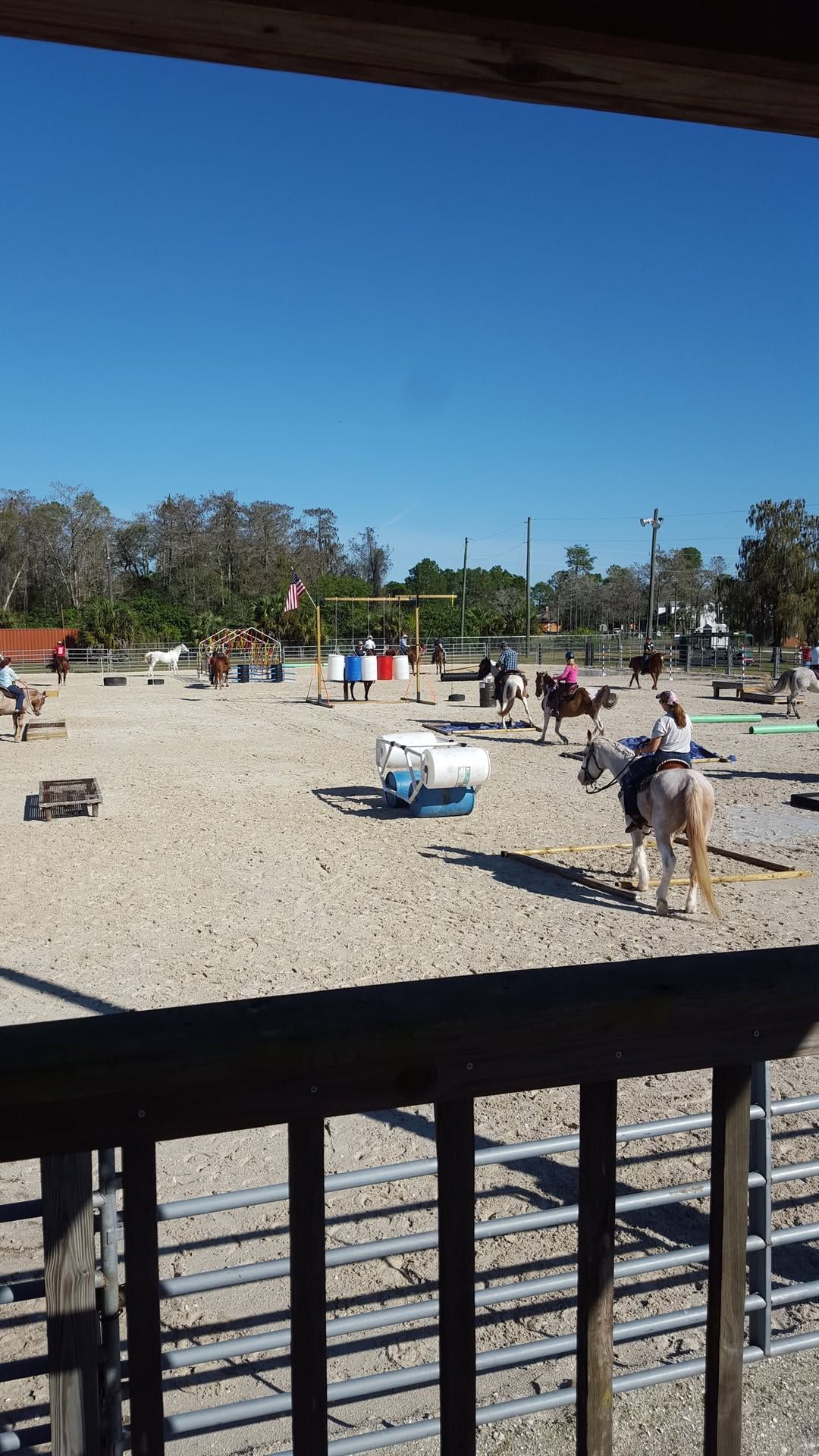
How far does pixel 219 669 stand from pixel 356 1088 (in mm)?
34403

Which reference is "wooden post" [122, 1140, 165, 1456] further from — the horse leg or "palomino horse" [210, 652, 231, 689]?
"palomino horse" [210, 652, 231, 689]

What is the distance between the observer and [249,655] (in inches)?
1737

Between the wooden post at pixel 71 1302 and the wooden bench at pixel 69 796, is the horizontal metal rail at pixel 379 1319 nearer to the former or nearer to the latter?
the wooden post at pixel 71 1302

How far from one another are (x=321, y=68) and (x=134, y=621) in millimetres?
52820

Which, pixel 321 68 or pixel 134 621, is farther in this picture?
pixel 134 621

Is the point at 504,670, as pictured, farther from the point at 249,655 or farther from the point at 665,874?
the point at 249,655

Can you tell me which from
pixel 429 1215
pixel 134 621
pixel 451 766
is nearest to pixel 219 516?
pixel 134 621

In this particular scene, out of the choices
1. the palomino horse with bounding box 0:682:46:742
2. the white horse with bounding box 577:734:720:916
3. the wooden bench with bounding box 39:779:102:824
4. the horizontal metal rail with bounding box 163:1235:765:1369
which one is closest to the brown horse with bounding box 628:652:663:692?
the palomino horse with bounding box 0:682:46:742

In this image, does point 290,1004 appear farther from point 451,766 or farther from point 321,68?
point 451,766

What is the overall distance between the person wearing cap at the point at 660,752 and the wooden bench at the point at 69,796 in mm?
6638

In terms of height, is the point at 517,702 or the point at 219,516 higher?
the point at 219,516

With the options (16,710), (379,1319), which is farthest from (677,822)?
(16,710)

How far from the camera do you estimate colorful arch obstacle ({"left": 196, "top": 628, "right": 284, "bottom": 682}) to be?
3869cm

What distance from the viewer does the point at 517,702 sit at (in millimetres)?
27844
